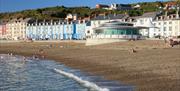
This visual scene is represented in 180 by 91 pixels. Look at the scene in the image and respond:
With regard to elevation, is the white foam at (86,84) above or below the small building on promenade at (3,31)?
below

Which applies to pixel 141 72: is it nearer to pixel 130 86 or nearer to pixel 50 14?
pixel 130 86

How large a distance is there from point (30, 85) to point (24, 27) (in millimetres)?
94689

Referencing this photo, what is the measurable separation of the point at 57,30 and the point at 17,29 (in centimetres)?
2058

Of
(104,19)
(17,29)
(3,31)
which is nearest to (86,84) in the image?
(104,19)

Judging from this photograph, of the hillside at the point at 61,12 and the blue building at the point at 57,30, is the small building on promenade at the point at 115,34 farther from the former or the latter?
the hillside at the point at 61,12

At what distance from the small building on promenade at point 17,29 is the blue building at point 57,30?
7.79 feet

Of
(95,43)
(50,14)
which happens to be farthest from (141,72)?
(50,14)

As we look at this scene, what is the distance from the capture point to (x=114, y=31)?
57.7 metres

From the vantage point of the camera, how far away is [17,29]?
117m

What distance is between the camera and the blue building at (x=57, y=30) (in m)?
94.0

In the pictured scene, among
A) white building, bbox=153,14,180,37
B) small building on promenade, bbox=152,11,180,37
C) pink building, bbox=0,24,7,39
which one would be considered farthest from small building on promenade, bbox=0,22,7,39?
white building, bbox=153,14,180,37

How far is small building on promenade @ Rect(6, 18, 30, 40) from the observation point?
375ft

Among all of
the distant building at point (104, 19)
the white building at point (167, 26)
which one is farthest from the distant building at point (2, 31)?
the white building at point (167, 26)

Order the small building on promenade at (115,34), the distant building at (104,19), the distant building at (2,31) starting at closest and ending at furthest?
1. the small building on promenade at (115,34)
2. the distant building at (104,19)
3. the distant building at (2,31)
